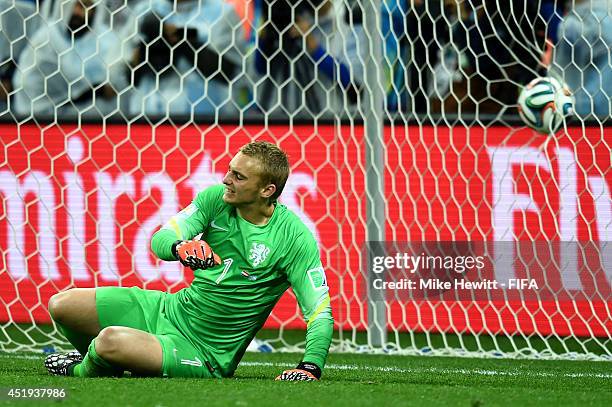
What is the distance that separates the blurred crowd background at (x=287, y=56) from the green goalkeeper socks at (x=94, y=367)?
3.02 m

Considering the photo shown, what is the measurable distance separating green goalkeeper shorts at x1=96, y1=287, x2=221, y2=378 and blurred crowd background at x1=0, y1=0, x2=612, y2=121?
8.97 ft

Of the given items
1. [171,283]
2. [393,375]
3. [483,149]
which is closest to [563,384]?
[393,375]

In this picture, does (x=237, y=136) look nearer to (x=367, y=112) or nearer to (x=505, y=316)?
(x=367, y=112)

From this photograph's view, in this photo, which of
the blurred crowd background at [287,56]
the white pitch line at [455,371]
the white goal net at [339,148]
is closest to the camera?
the white pitch line at [455,371]

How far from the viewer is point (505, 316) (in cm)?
678

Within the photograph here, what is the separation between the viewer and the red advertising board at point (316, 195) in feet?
22.4

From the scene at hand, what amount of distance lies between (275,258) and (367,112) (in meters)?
2.51

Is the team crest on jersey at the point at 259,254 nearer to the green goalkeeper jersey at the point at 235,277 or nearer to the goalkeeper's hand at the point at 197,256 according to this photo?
the green goalkeeper jersey at the point at 235,277

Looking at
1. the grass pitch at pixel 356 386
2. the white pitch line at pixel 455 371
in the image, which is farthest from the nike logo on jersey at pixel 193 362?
the white pitch line at pixel 455 371

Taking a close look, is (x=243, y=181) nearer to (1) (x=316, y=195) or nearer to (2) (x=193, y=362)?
(2) (x=193, y=362)

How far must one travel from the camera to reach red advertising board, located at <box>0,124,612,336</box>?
6.83 m

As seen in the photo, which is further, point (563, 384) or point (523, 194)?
point (523, 194)
